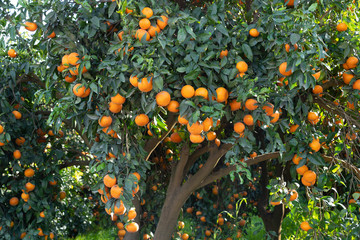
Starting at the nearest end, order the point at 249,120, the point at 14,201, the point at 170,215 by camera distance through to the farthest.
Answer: the point at 249,120 < the point at 170,215 < the point at 14,201

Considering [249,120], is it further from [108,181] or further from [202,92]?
[108,181]

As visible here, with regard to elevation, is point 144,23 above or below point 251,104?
above

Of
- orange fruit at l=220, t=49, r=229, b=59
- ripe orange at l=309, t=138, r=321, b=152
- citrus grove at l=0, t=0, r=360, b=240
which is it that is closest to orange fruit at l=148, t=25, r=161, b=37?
citrus grove at l=0, t=0, r=360, b=240

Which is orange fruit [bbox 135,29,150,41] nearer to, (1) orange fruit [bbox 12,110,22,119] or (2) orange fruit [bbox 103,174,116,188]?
(2) orange fruit [bbox 103,174,116,188]

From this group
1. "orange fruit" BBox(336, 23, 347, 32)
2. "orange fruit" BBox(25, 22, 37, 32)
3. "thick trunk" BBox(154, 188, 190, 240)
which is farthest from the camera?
"thick trunk" BBox(154, 188, 190, 240)

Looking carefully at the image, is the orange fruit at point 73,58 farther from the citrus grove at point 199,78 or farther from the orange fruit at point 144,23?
the orange fruit at point 144,23

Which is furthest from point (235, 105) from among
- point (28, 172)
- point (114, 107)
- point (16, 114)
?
point (28, 172)

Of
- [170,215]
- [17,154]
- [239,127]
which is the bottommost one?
[170,215]

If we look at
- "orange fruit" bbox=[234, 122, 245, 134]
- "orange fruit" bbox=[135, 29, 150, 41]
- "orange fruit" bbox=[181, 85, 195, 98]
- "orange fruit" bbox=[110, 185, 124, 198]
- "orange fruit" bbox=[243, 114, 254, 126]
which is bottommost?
"orange fruit" bbox=[110, 185, 124, 198]

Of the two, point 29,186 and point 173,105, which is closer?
point 173,105

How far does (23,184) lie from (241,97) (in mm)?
2478

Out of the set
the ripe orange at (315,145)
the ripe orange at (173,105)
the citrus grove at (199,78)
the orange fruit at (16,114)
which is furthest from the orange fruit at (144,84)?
the orange fruit at (16,114)

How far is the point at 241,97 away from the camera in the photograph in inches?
77.5

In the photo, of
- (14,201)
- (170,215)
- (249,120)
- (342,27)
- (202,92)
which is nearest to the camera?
(202,92)
